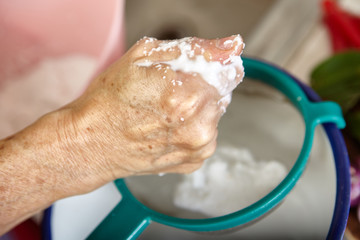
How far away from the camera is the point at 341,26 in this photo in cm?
84

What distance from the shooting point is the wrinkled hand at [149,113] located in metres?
0.34

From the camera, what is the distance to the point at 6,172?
1.36 ft

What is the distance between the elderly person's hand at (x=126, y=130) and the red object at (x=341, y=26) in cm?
56

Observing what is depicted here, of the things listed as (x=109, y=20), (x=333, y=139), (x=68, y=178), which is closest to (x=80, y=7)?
(x=109, y=20)

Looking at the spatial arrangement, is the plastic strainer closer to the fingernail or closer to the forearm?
the forearm

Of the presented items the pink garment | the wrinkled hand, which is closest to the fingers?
the wrinkled hand

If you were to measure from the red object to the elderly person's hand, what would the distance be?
0.56 meters

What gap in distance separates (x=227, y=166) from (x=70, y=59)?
1.31 ft

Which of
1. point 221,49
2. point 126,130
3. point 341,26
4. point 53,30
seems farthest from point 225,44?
point 341,26

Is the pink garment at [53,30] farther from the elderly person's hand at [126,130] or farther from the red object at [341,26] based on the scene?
the red object at [341,26]

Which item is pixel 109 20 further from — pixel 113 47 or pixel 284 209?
pixel 284 209

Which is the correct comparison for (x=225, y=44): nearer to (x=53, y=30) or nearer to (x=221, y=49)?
(x=221, y=49)

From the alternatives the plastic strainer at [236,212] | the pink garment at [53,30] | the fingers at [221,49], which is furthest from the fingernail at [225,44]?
the pink garment at [53,30]

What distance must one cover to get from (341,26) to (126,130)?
65 centimetres
